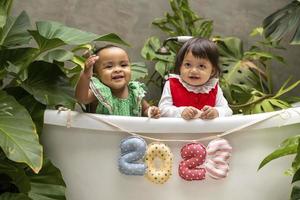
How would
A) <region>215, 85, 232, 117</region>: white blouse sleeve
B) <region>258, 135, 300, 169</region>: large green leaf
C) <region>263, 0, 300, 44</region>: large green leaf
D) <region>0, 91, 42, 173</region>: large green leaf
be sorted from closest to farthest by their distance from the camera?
<region>0, 91, 42, 173</region>: large green leaf → <region>258, 135, 300, 169</region>: large green leaf → <region>215, 85, 232, 117</region>: white blouse sleeve → <region>263, 0, 300, 44</region>: large green leaf

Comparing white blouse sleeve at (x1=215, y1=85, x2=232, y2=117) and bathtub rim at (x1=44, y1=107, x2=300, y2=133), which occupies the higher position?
white blouse sleeve at (x1=215, y1=85, x2=232, y2=117)

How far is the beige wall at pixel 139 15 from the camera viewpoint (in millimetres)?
2215

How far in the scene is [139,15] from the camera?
2.32 meters

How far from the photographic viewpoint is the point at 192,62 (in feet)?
5.63

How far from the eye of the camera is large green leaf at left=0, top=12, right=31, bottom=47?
1.61 meters

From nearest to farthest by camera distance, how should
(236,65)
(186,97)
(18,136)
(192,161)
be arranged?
(18,136)
(192,161)
(186,97)
(236,65)

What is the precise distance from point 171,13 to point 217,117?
918 millimetres

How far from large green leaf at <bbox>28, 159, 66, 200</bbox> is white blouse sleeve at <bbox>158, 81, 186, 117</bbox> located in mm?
370

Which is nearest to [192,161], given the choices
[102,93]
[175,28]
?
[102,93]

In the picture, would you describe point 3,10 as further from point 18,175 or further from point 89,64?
point 18,175

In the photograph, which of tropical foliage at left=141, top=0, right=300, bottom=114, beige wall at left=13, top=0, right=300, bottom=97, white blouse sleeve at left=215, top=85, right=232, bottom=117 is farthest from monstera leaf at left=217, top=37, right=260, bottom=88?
white blouse sleeve at left=215, top=85, right=232, bottom=117

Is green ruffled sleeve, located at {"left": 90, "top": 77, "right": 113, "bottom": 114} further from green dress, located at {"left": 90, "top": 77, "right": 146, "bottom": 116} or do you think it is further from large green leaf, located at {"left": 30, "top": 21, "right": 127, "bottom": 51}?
large green leaf, located at {"left": 30, "top": 21, "right": 127, "bottom": 51}

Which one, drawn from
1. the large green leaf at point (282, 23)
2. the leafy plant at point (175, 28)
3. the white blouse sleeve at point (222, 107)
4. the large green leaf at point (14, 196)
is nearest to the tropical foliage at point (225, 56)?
the leafy plant at point (175, 28)

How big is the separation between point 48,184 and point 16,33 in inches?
18.3
